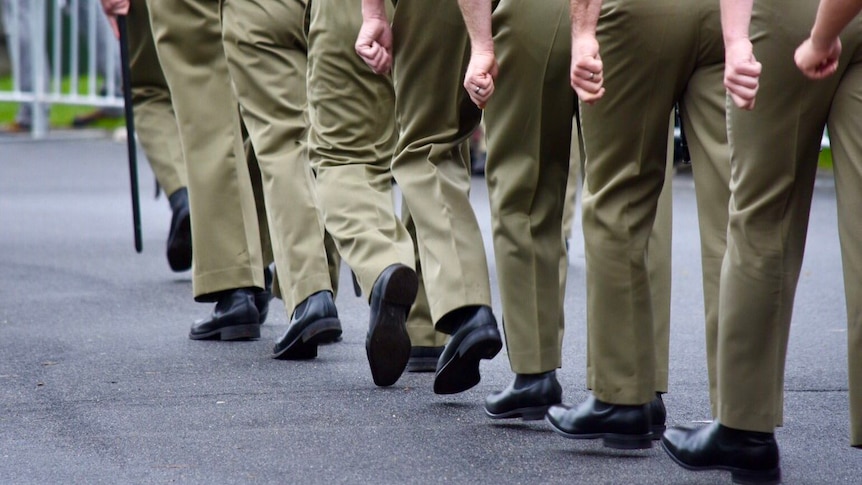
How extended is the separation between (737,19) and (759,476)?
968 mm

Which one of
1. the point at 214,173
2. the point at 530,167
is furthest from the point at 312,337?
the point at 530,167

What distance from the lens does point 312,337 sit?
457 cm

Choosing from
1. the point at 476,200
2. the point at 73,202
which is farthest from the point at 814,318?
the point at 73,202

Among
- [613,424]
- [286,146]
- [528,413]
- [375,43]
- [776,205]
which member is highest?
[375,43]

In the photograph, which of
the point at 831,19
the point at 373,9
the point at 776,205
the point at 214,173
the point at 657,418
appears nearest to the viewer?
the point at 831,19

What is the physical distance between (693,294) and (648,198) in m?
3.00

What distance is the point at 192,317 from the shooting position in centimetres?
563

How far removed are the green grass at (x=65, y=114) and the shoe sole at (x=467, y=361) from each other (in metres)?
12.7

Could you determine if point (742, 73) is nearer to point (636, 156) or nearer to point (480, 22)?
point (636, 156)

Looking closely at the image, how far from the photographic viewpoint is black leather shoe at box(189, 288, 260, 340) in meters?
5.09

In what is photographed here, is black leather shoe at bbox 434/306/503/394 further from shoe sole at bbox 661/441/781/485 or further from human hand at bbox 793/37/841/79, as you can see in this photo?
human hand at bbox 793/37/841/79

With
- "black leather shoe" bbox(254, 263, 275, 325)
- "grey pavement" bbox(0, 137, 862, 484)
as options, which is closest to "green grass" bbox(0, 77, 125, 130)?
"grey pavement" bbox(0, 137, 862, 484)

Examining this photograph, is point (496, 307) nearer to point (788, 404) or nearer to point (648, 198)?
point (788, 404)

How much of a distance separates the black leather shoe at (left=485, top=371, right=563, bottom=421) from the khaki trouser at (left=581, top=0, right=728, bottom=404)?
0.94 ft
